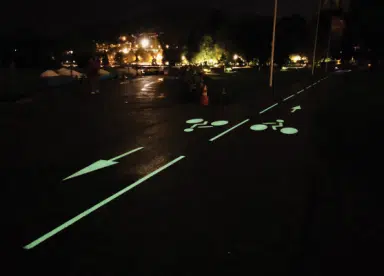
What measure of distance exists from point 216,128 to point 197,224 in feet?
21.6

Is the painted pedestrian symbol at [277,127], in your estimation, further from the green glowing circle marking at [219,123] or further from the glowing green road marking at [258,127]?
the green glowing circle marking at [219,123]

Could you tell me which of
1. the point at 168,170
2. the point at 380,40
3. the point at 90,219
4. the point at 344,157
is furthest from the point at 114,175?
the point at 380,40

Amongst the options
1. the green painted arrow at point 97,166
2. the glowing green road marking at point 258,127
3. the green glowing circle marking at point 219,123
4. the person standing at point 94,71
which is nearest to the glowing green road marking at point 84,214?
the green painted arrow at point 97,166

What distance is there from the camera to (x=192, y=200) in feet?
17.3

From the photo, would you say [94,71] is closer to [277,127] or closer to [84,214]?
[277,127]

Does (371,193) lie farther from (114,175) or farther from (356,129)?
(356,129)

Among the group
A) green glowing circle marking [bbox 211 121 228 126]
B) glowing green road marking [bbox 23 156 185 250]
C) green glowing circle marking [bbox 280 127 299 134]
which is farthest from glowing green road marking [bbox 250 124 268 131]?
glowing green road marking [bbox 23 156 185 250]

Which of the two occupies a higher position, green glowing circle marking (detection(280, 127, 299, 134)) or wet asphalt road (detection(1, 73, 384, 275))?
wet asphalt road (detection(1, 73, 384, 275))

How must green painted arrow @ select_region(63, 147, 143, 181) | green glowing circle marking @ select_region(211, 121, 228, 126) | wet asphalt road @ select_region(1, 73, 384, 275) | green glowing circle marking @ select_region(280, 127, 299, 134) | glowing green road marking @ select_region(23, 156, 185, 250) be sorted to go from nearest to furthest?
wet asphalt road @ select_region(1, 73, 384, 275), glowing green road marking @ select_region(23, 156, 185, 250), green painted arrow @ select_region(63, 147, 143, 181), green glowing circle marking @ select_region(280, 127, 299, 134), green glowing circle marking @ select_region(211, 121, 228, 126)

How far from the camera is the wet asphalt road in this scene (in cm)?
373

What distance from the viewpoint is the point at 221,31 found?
237 ft

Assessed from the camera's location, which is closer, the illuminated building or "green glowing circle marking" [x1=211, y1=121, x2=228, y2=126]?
→ "green glowing circle marking" [x1=211, y1=121, x2=228, y2=126]

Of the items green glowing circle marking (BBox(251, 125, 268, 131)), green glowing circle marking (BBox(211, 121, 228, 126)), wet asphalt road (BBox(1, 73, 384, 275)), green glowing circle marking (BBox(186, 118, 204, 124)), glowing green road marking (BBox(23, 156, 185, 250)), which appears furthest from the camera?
green glowing circle marking (BBox(186, 118, 204, 124))

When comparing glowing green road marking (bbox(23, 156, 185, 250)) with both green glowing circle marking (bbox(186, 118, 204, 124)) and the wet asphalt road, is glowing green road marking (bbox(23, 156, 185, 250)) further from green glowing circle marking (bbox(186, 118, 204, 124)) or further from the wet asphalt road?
green glowing circle marking (bbox(186, 118, 204, 124))
